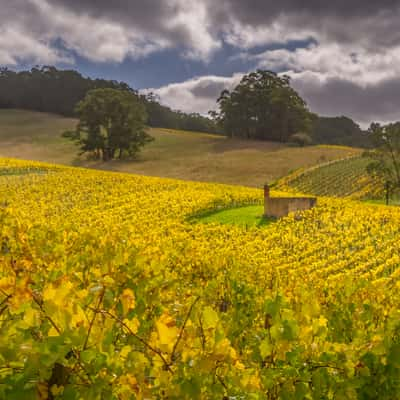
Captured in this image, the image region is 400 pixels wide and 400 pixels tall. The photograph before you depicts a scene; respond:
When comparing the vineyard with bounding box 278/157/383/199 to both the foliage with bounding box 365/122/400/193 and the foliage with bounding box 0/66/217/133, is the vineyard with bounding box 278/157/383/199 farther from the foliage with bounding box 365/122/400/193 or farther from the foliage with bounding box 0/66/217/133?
the foliage with bounding box 0/66/217/133

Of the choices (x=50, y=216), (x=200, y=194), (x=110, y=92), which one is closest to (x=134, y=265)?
(x=50, y=216)

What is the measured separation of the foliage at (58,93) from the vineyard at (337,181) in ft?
179

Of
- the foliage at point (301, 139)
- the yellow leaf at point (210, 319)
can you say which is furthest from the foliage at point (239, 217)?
the foliage at point (301, 139)

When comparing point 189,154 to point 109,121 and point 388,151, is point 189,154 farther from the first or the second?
point 388,151

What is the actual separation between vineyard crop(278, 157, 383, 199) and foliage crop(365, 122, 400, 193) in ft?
11.6

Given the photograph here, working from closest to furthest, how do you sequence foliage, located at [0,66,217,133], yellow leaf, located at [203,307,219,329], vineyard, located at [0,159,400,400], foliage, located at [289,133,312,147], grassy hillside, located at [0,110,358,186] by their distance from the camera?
vineyard, located at [0,159,400,400] → yellow leaf, located at [203,307,219,329] → grassy hillside, located at [0,110,358,186] → foliage, located at [289,133,312,147] → foliage, located at [0,66,217,133]

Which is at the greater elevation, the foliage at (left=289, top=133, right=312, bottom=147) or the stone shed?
the foliage at (left=289, top=133, right=312, bottom=147)

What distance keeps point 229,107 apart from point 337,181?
3842 centimetres

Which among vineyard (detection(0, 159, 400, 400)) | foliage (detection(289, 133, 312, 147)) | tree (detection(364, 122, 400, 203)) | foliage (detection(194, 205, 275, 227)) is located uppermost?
foliage (detection(289, 133, 312, 147))

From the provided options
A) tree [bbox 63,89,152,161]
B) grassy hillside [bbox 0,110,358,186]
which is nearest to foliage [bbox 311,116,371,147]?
grassy hillside [bbox 0,110,358,186]

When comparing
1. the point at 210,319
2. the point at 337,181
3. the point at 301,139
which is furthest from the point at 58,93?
the point at 210,319

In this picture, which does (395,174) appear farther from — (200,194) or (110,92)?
(110,92)

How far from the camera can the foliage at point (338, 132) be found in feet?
331

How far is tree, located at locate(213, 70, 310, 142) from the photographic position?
248 ft
